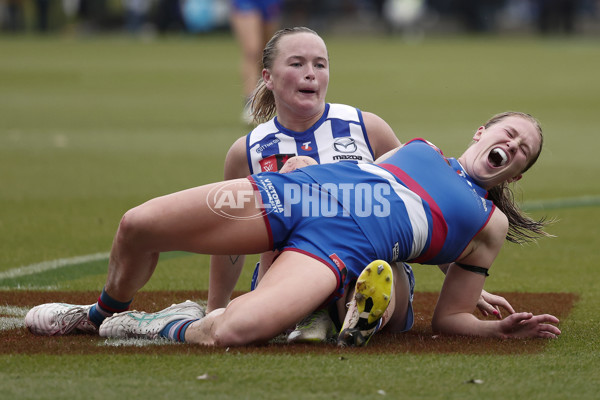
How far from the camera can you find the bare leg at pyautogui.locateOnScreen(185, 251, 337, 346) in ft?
13.6

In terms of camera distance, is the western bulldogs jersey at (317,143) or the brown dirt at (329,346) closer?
the brown dirt at (329,346)

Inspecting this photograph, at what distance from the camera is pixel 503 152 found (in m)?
4.71

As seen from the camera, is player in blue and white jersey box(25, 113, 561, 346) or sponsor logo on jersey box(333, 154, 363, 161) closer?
player in blue and white jersey box(25, 113, 561, 346)

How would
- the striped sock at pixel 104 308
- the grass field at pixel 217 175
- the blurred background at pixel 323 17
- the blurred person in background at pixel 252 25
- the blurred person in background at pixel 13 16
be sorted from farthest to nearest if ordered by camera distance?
1. the blurred background at pixel 323 17
2. the blurred person in background at pixel 13 16
3. the blurred person in background at pixel 252 25
4. the striped sock at pixel 104 308
5. the grass field at pixel 217 175

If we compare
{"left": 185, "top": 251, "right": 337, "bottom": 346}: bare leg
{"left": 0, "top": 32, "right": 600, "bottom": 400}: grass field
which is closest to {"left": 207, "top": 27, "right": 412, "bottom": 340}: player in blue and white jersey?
{"left": 185, "top": 251, "right": 337, "bottom": 346}: bare leg

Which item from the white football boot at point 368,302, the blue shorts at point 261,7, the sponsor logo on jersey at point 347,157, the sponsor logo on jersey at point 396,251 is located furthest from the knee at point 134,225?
the blue shorts at point 261,7

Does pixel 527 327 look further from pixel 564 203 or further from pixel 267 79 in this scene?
pixel 564 203

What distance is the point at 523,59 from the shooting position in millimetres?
26891

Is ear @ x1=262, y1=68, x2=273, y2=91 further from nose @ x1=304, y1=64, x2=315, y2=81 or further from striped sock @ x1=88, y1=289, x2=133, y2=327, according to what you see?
striped sock @ x1=88, y1=289, x2=133, y2=327

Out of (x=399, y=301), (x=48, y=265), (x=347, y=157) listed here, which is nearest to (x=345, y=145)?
(x=347, y=157)

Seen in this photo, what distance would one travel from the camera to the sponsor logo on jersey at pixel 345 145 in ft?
17.0

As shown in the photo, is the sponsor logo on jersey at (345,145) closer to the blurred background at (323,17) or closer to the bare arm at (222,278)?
the bare arm at (222,278)

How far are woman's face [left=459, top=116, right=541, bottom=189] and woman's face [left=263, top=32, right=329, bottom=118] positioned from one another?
32.0 inches

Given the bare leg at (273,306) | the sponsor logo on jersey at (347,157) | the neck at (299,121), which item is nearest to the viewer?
the bare leg at (273,306)
